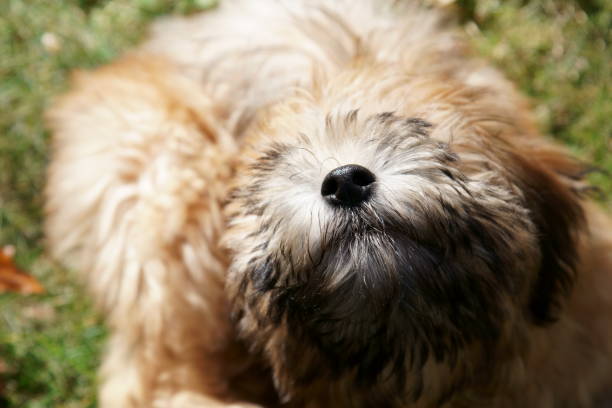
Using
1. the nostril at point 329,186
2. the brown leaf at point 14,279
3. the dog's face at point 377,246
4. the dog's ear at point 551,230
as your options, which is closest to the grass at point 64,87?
the brown leaf at point 14,279

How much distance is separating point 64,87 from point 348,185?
265cm

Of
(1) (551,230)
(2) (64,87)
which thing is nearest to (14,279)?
(2) (64,87)

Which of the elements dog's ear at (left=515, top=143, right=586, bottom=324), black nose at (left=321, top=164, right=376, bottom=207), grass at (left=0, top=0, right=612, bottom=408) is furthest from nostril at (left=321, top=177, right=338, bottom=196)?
grass at (left=0, top=0, right=612, bottom=408)

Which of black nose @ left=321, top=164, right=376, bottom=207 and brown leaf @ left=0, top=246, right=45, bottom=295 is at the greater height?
black nose @ left=321, top=164, right=376, bottom=207

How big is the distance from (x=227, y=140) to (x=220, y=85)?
0.26 metres

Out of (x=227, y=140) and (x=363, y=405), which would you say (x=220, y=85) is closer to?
(x=227, y=140)

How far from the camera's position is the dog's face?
192 centimetres

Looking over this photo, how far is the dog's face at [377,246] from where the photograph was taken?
1.92 meters

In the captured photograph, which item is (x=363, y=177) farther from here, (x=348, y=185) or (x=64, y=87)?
(x=64, y=87)

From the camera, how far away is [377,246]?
6.30 feet

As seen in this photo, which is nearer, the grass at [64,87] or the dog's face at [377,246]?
the dog's face at [377,246]

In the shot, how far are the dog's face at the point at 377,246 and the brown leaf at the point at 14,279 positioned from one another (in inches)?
62.7

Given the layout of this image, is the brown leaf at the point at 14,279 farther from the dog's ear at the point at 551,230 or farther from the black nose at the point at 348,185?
the dog's ear at the point at 551,230

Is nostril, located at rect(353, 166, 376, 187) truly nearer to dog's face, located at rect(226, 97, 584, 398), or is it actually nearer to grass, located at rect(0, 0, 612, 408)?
dog's face, located at rect(226, 97, 584, 398)
